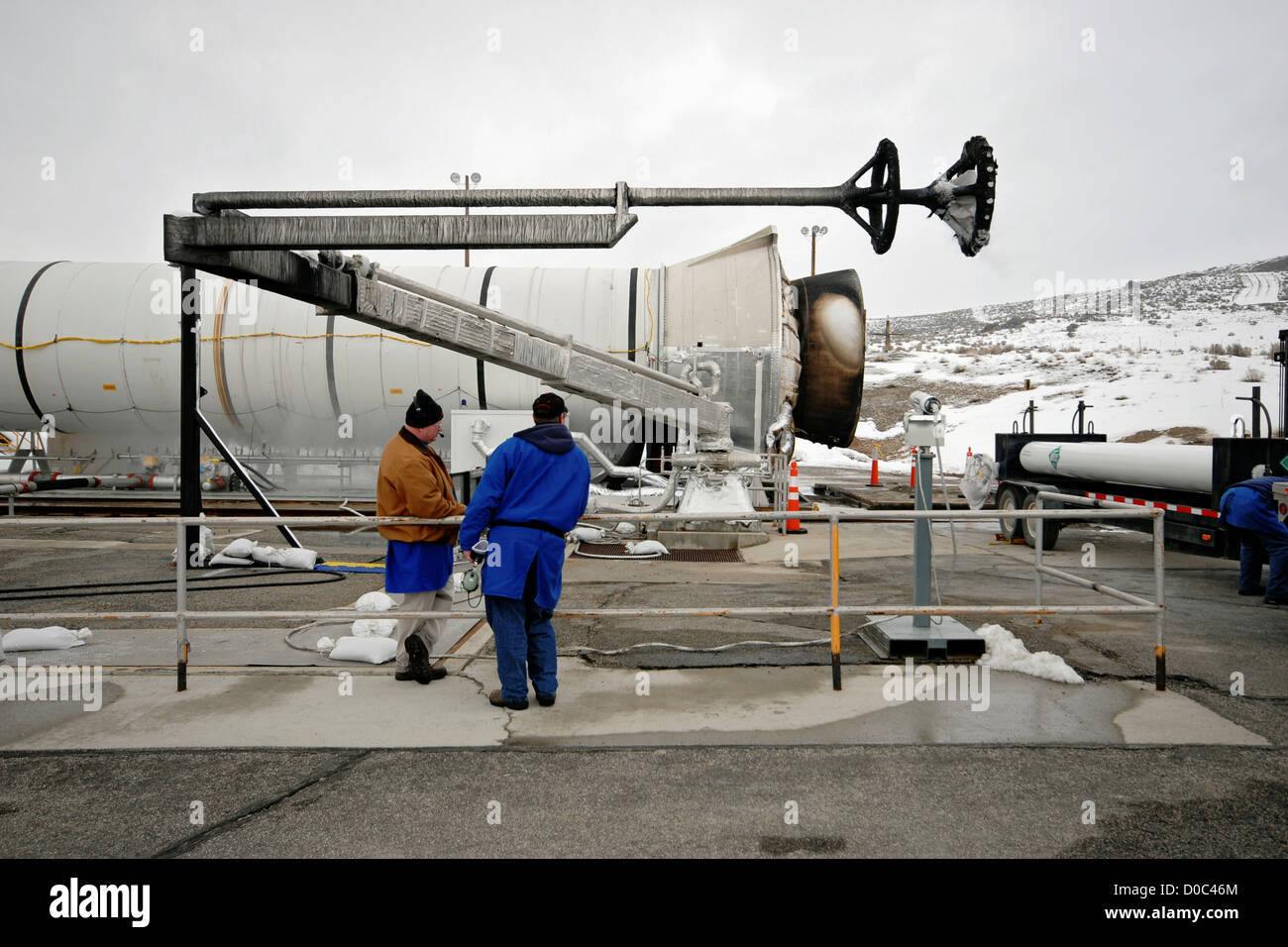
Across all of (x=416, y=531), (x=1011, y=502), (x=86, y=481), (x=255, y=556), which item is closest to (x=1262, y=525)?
(x=1011, y=502)

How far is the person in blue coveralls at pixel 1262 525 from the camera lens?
6.86 m

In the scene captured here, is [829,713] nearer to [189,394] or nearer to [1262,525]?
[1262,525]

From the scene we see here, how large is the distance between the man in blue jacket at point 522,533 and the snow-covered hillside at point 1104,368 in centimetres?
1737

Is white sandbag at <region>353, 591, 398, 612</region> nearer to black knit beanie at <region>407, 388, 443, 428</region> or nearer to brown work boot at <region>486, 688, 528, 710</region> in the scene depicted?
black knit beanie at <region>407, 388, 443, 428</region>

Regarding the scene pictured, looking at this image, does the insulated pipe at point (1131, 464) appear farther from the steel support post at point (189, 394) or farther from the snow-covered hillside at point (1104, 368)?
the steel support post at point (189, 394)

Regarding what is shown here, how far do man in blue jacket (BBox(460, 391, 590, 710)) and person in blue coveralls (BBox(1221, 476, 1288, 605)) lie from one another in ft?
20.3

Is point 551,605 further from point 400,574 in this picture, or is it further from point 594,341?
point 594,341

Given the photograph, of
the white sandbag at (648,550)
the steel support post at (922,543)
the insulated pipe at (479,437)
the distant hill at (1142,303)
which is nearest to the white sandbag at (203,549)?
the insulated pipe at (479,437)

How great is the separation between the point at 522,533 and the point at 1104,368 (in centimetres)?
4373

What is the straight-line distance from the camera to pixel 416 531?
4.57m

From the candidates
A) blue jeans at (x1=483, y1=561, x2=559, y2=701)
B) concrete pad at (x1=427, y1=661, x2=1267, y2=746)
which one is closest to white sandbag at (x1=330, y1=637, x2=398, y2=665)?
concrete pad at (x1=427, y1=661, x2=1267, y2=746)

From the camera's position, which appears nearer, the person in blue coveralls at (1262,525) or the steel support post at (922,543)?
the steel support post at (922,543)

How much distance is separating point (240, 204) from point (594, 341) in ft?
24.5

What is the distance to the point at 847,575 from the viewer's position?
8.55 metres
